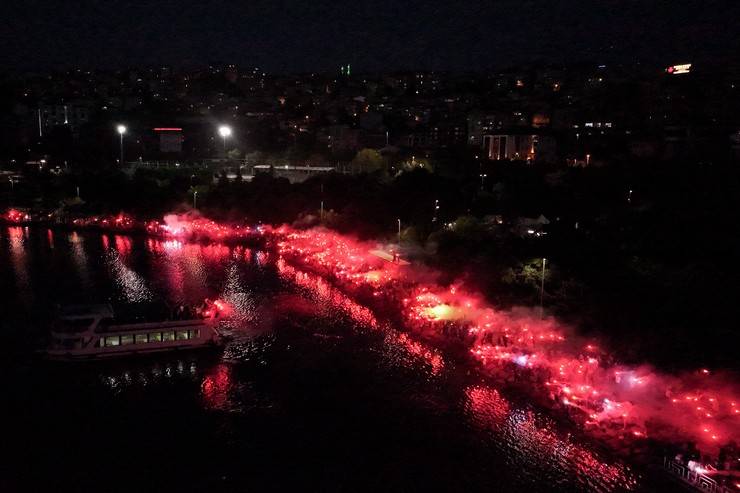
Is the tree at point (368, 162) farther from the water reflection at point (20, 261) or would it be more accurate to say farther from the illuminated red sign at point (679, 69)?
the illuminated red sign at point (679, 69)

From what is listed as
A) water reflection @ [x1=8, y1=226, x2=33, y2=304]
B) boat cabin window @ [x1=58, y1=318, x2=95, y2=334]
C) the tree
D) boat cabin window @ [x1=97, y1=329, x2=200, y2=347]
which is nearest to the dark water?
boat cabin window @ [x1=97, y1=329, x2=200, y2=347]

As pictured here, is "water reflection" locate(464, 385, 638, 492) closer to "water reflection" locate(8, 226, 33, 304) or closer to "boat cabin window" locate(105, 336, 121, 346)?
"boat cabin window" locate(105, 336, 121, 346)

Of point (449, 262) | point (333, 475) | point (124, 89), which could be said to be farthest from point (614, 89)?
point (124, 89)

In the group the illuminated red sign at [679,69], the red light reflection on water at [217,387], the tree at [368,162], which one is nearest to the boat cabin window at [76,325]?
the red light reflection on water at [217,387]

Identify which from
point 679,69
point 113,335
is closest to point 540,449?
point 113,335

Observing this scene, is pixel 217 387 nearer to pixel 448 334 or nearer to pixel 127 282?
pixel 448 334

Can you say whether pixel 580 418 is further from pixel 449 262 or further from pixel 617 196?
pixel 617 196
